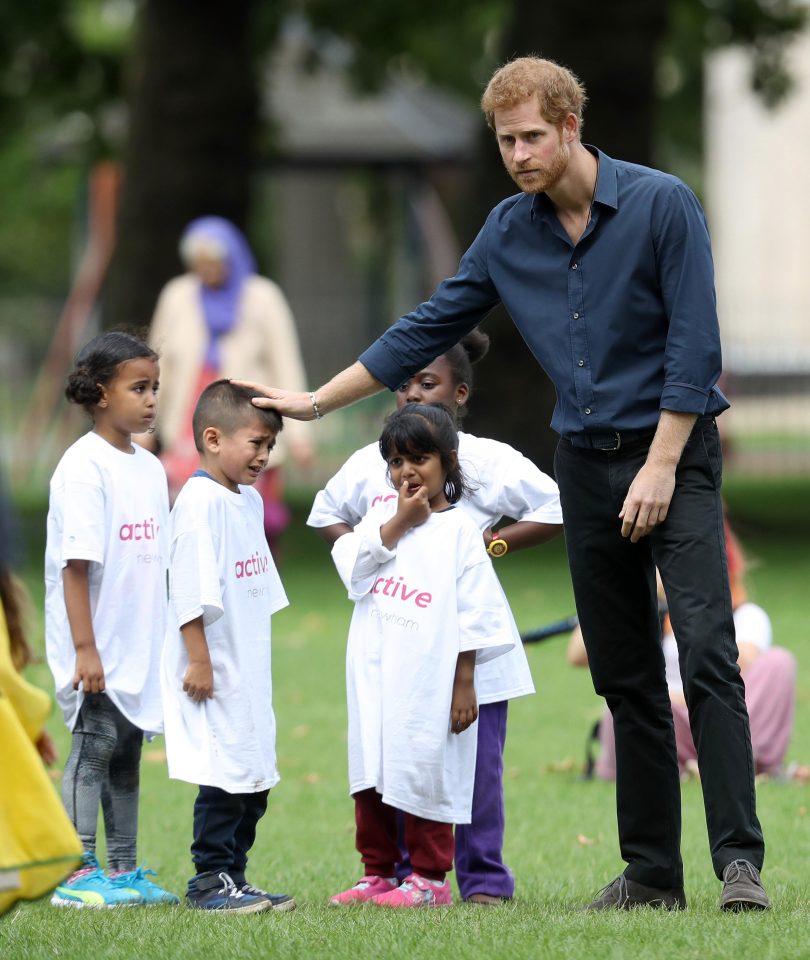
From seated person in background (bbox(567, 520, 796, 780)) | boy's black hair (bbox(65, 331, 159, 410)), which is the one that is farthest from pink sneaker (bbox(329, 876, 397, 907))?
seated person in background (bbox(567, 520, 796, 780))

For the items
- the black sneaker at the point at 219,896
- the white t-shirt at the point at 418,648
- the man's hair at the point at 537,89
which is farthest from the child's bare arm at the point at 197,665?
the man's hair at the point at 537,89

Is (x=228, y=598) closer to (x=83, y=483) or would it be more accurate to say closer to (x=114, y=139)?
(x=83, y=483)

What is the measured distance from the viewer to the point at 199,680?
518 cm

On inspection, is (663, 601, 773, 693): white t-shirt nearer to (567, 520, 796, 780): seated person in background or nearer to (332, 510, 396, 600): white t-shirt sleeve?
(567, 520, 796, 780): seated person in background

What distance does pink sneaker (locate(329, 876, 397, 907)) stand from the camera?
5305 millimetres

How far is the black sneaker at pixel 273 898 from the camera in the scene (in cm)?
527

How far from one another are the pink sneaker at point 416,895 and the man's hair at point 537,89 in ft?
Result: 7.13

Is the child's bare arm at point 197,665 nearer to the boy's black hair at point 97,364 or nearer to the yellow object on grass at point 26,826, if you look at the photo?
the boy's black hair at point 97,364

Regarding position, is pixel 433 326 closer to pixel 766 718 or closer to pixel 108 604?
pixel 108 604

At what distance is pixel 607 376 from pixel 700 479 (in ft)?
1.23

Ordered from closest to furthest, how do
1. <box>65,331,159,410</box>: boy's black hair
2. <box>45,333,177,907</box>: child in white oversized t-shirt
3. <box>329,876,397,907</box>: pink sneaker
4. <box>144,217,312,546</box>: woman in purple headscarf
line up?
<box>329,876,397,907</box>: pink sneaker → <box>45,333,177,907</box>: child in white oversized t-shirt → <box>65,331,159,410</box>: boy's black hair → <box>144,217,312,546</box>: woman in purple headscarf

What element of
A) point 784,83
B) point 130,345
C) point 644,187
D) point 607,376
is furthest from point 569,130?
point 784,83

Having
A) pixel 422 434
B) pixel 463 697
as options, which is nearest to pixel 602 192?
pixel 422 434

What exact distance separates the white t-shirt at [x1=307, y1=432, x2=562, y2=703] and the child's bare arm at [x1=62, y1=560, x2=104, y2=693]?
729 millimetres
